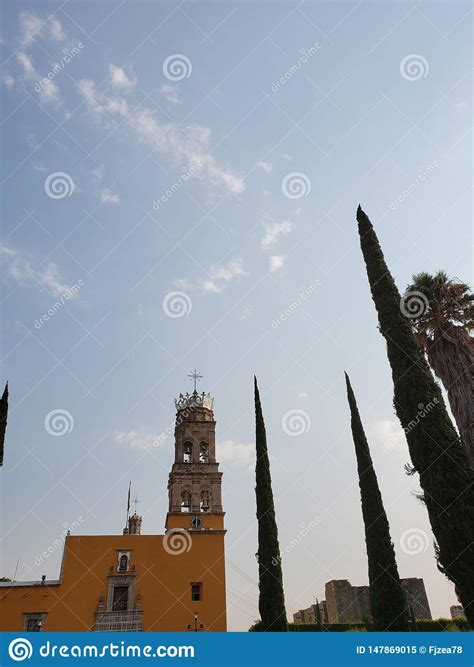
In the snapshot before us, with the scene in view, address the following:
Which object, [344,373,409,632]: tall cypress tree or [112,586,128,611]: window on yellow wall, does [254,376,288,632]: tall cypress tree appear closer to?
[344,373,409,632]: tall cypress tree

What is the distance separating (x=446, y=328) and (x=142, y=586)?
17571 millimetres

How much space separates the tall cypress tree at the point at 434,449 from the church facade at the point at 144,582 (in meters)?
14.2

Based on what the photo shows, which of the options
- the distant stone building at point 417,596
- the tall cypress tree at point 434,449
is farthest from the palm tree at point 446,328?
the distant stone building at point 417,596

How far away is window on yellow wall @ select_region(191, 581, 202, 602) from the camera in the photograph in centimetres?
2188

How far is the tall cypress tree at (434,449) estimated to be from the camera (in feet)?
31.9

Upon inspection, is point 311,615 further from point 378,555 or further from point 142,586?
point 378,555

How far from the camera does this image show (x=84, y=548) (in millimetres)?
22406

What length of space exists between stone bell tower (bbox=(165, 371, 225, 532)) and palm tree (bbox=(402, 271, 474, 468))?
45.4 feet

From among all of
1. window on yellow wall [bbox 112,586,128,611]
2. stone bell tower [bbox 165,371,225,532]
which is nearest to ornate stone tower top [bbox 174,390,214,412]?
stone bell tower [bbox 165,371,225,532]

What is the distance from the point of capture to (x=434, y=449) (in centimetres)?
1077

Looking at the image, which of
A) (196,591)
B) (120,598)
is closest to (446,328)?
(196,591)
